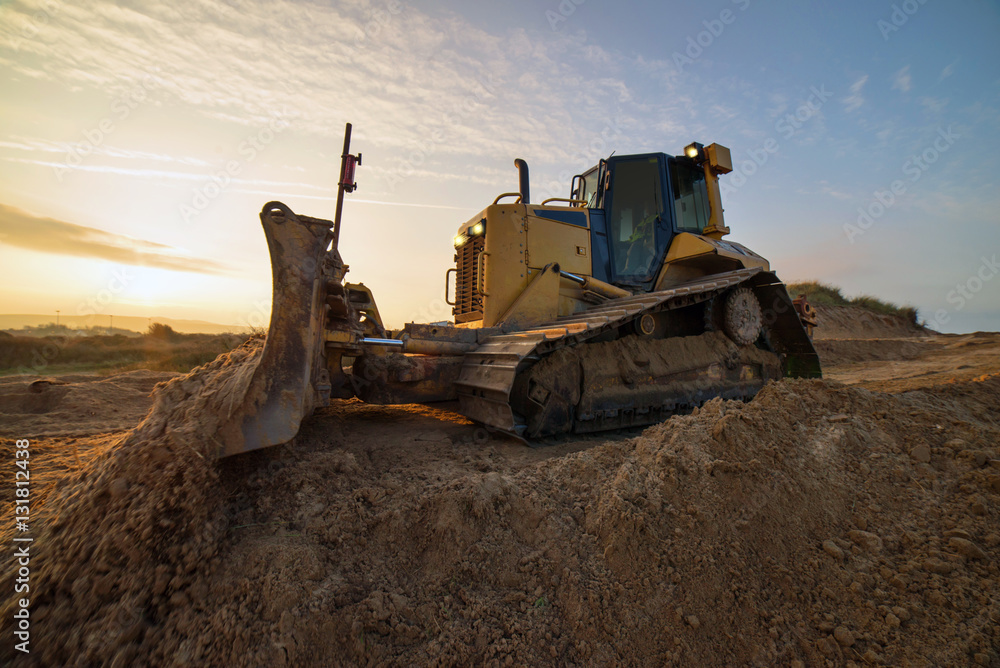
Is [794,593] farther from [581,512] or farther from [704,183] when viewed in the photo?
[704,183]

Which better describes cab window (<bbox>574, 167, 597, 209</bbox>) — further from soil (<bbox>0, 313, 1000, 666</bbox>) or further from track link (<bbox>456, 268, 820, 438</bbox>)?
soil (<bbox>0, 313, 1000, 666</bbox>)

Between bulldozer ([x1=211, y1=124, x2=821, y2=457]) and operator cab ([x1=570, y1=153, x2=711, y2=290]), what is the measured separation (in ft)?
0.06

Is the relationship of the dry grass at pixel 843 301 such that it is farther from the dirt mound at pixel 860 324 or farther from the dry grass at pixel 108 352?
the dry grass at pixel 108 352

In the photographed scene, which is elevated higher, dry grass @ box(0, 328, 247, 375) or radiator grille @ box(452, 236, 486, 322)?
radiator grille @ box(452, 236, 486, 322)

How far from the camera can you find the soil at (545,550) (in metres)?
1.54

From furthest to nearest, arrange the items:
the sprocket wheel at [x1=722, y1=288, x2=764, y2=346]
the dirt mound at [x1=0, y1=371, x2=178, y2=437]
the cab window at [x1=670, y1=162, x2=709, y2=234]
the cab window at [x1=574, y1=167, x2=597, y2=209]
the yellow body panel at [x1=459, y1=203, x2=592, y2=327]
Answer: the cab window at [x1=574, y1=167, x2=597, y2=209] → the cab window at [x1=670, y1=162, x2=709, y2=234] → the sprocket wheel at [x1=722, y1=288, x2=764, y2=346] → the yellow body panel at [x1=459, y1=203, x2=592, y2=327] → the dirt mound at [x1=0, y1=371, x2=178, y2=437]

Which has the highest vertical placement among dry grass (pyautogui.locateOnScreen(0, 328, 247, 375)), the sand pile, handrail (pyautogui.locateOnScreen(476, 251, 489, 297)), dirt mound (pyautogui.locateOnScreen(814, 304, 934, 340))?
dirt mound (pyautogui.locateOnScreen(814, 304, 934, 340))

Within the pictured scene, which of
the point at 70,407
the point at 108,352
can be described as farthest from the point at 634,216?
the point at 108,352

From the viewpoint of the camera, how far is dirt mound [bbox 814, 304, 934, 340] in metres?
17.3

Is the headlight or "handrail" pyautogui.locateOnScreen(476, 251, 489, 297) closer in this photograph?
"handrail" pyautogui.locateOnScreen(476, 251, 489, 297)

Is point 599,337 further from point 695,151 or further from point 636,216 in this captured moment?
point 695,151

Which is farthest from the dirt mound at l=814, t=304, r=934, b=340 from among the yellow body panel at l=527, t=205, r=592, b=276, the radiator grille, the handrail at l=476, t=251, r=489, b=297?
the handrail at l=476, t=251, r=489, b=297

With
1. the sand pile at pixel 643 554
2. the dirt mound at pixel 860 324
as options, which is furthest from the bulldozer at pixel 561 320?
the dirt mound at pixel 860 324

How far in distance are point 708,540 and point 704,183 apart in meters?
5.49
